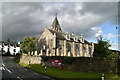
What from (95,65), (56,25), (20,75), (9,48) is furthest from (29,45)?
(20,75)

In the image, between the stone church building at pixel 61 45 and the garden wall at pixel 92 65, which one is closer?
the garden wall at pixel 92 65

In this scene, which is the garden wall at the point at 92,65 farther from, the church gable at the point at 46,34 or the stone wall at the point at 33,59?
the church gable at the point at 46,34

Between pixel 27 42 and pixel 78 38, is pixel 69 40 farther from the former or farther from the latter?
pixel 27 42

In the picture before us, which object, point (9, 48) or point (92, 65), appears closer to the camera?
point (92, 65)

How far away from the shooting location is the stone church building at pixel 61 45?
54.2m

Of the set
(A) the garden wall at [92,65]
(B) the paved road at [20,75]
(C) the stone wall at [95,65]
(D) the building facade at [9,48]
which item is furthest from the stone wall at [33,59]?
(D) the building facade at [9,48]

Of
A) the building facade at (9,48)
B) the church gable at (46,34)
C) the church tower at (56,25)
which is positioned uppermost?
the church tower at (56,25)

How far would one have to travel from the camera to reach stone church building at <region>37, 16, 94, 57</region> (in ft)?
178

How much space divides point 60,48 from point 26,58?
52.3ft

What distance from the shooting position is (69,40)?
59.3m

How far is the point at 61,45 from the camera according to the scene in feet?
183

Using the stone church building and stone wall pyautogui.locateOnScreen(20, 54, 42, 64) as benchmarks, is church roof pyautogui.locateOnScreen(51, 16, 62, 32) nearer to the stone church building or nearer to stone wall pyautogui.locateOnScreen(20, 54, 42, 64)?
the stone church building

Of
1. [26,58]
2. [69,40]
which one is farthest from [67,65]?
[69,40]

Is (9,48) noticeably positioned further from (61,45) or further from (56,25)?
(61,45)
